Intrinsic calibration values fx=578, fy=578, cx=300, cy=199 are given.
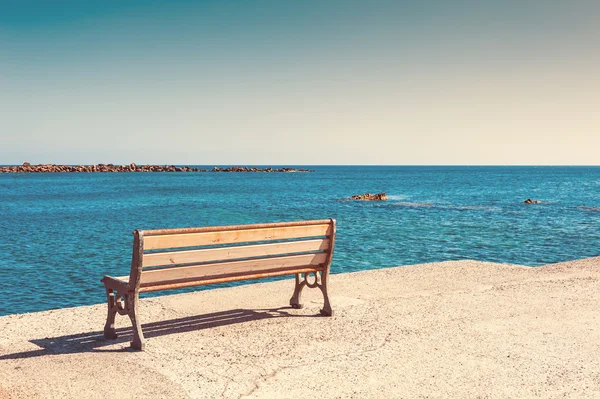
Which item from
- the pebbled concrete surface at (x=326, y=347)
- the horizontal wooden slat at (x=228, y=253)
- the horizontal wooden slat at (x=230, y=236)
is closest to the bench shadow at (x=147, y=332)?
the pebbled concrete surface at (x=326, y=347)

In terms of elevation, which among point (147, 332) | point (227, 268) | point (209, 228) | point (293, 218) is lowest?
point (293, 218)

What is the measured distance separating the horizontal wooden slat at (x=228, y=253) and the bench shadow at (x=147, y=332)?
3.34 ft

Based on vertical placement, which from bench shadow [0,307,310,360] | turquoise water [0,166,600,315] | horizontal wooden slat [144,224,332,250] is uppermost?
horizontal wooden slat [144,224,332,250]

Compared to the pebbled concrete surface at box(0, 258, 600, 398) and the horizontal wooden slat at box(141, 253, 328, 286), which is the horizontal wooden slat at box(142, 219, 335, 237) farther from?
the pebbled concrete surface at box(0, 258, 600, 398)

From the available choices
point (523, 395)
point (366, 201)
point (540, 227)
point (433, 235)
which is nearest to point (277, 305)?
point (523, 395)

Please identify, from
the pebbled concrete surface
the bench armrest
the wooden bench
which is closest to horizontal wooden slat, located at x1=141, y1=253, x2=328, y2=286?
the wooden bench

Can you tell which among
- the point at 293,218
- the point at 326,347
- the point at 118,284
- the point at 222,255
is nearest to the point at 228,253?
the point at 222,255

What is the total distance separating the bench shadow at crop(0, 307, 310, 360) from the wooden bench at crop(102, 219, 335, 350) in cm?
25

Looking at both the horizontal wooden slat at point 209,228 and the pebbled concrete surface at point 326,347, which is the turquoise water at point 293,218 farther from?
the horizontal wooden slat at point 209,228

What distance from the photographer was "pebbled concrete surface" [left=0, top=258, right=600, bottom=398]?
17.5 feet

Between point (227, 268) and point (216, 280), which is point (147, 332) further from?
point (227, 268)

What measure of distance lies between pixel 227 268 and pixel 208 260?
296 millimetres

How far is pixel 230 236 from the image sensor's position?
7.00 metres

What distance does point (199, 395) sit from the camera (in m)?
5.14
